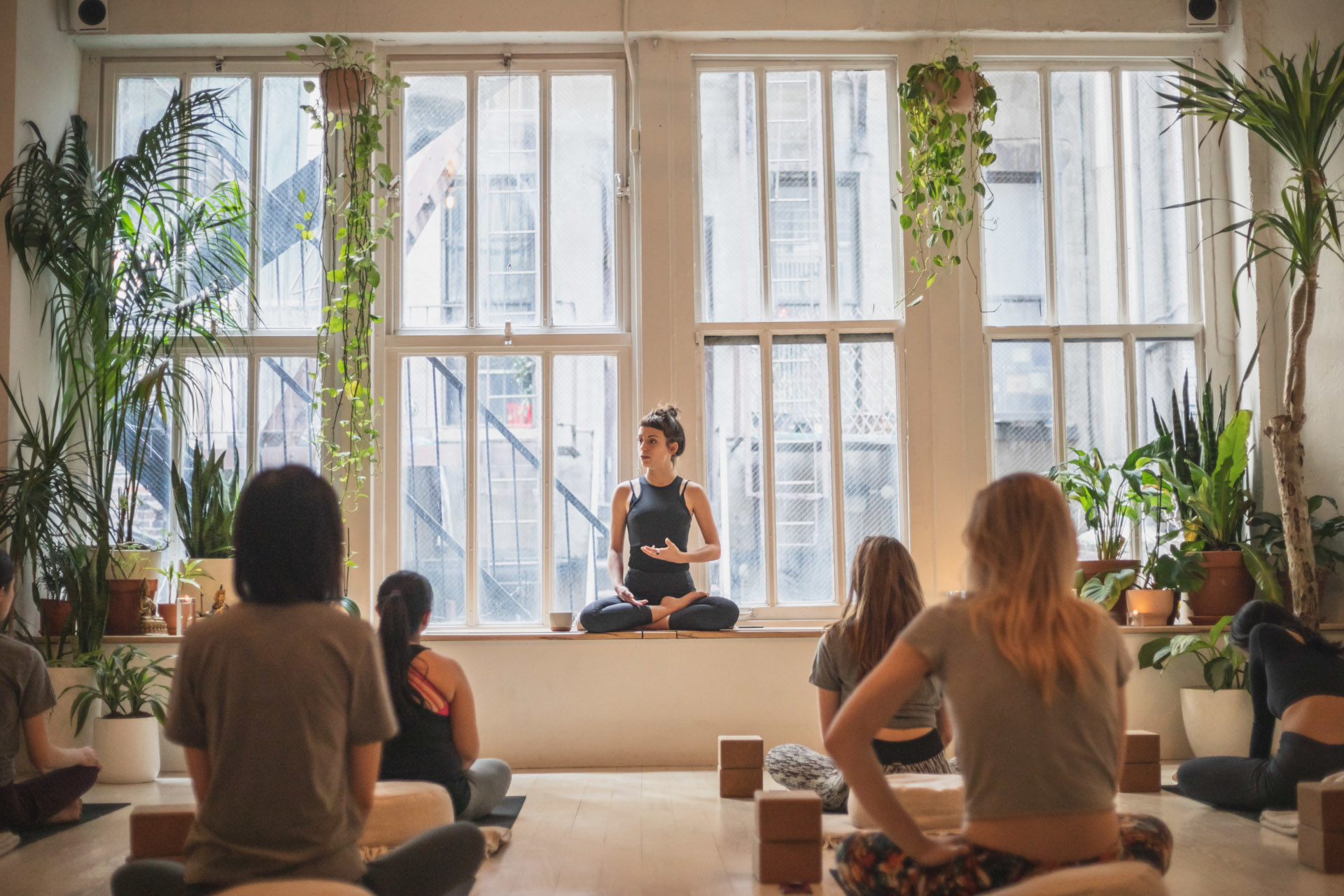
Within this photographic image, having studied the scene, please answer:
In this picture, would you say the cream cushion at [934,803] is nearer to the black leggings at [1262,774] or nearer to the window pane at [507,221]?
the black leggings at [1262,774]

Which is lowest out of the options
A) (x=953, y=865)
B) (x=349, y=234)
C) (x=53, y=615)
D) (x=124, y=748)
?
(x=124, y=748)

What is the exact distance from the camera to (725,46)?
5863 mm

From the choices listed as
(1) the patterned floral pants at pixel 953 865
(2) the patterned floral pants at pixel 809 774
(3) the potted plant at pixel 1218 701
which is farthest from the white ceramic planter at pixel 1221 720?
(1) the patterned floral pants at pixel 953 865

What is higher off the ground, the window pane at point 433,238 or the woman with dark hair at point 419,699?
the window pane at point 433,238

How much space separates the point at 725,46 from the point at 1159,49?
2331 mm

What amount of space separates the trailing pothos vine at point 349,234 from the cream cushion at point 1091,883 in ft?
14.8

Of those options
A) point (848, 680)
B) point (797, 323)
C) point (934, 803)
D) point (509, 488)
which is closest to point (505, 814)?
point (848, 680)

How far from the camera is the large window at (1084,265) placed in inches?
229

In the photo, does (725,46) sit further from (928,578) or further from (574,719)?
(574,719)

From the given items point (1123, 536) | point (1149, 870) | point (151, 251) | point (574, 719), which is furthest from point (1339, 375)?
point (151, 251)

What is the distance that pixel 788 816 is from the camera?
2994 millimetres

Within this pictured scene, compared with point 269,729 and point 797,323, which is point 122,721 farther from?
point 797,323

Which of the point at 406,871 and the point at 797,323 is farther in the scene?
the point at 797,323

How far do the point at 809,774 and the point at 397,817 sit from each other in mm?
1516
